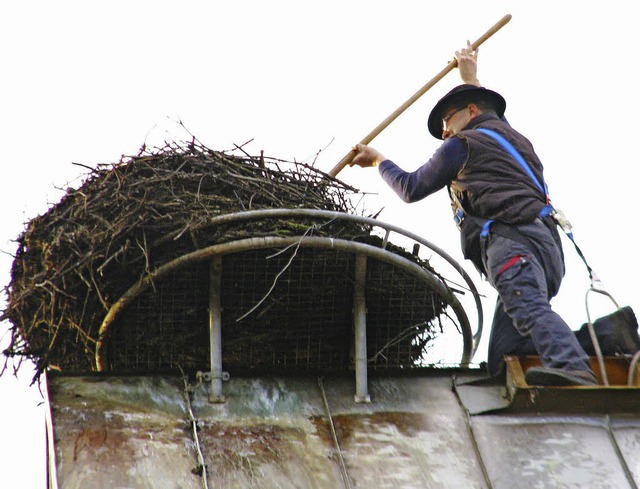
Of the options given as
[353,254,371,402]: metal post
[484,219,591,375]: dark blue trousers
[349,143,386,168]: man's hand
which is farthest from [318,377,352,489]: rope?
[349,143,386,168]: man's hand

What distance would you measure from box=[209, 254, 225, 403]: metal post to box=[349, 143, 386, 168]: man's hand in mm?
1621

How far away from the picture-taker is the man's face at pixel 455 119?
8398 millimetres

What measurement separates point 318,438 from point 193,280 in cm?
117

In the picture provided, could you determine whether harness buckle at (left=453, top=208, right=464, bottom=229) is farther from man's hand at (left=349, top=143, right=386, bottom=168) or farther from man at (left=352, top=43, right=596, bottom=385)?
man's hand at (left=349, top=143, right=386, bottom=168)

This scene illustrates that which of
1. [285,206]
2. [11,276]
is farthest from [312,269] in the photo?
[11,276]

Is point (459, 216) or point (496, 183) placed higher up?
point (496, 183)

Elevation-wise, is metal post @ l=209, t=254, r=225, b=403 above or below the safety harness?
below

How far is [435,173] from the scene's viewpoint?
7.78 m

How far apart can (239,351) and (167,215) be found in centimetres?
104

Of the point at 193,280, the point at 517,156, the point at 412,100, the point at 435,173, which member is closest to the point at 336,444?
the point at 193,280

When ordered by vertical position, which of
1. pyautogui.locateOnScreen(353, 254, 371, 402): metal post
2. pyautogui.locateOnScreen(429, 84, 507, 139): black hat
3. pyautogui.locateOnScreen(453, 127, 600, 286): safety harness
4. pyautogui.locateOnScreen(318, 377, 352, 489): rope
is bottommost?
pyautogui.locateOnScreen(318, 377, 352, 489): rope

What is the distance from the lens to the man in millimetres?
7113

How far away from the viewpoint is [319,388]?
296 inches

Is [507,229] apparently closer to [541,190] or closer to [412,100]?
[541,190]
